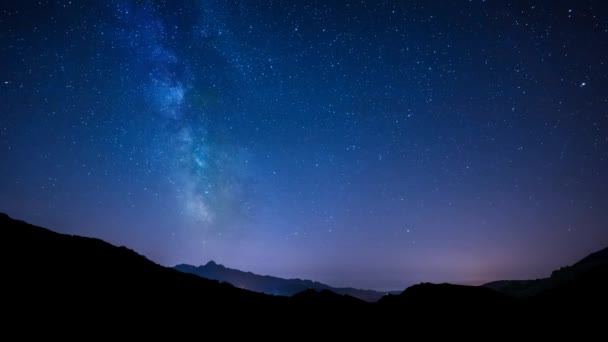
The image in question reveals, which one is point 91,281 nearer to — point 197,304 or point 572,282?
point 197,304

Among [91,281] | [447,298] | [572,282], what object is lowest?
[447,298]

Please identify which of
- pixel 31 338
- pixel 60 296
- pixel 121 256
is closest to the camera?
pixel 31 338

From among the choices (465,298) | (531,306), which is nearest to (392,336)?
(465,298)

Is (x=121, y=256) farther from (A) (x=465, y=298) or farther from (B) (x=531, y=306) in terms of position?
(B) (x=531, y=306)

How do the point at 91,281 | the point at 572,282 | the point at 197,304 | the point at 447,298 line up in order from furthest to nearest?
the point at 572,282
the point at 447,298
the point at 197,304
the point at 91,281

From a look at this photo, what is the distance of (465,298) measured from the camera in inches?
875

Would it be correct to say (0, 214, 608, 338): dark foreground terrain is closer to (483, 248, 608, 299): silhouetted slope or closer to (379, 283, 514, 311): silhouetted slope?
(379, 283, 514, 311): silhouetted slope

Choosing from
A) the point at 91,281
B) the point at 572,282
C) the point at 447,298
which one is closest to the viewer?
the point at 91,281

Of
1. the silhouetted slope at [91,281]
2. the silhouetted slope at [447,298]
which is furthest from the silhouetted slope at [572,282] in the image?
the silhouetted slope at [91,281]

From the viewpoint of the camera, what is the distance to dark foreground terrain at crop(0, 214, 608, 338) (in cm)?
1213

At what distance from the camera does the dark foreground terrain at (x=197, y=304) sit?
39.8 feet

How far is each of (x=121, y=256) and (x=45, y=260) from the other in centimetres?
487

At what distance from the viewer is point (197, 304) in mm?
17047

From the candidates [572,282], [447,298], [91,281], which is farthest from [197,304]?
[572,282]
